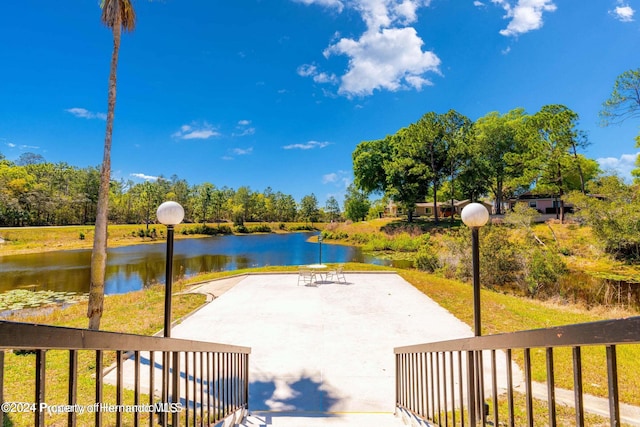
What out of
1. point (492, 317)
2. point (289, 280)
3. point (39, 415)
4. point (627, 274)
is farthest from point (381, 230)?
point (39, 415)

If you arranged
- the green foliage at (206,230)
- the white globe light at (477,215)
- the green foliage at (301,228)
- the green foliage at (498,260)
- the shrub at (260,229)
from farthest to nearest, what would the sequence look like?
the green foliage at (301,228) < the shrub at (260,229) < the green foliage at (206,230) < the green foliage at (498,260) < the white globe light at (477,215)

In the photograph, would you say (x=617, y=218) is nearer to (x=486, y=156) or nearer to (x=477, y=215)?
(x=477, y=215)

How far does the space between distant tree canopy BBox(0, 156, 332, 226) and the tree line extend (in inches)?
1488

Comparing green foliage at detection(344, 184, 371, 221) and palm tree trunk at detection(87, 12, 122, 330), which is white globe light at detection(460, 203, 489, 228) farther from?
green foliage at detection(344, 184, 371, 221)

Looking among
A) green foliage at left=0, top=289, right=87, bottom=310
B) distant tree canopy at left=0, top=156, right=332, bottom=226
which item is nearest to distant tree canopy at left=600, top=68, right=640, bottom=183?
green foliage at left=0, top=289, right=87, bottom=310

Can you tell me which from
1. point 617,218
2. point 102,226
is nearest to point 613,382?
point 102,226

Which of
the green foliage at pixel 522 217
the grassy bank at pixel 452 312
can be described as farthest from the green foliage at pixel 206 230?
the green foliage at pixel 522 217

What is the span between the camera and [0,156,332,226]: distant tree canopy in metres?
41.4

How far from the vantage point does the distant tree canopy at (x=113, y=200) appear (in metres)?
41.4

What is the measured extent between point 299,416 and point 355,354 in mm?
1762

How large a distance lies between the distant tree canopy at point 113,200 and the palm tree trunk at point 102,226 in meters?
47.4

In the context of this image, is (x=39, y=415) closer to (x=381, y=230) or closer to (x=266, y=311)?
(x=266, y=311)

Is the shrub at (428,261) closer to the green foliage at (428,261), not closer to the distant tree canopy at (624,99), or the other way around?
the green foliage at (428,261)

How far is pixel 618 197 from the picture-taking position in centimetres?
1579
